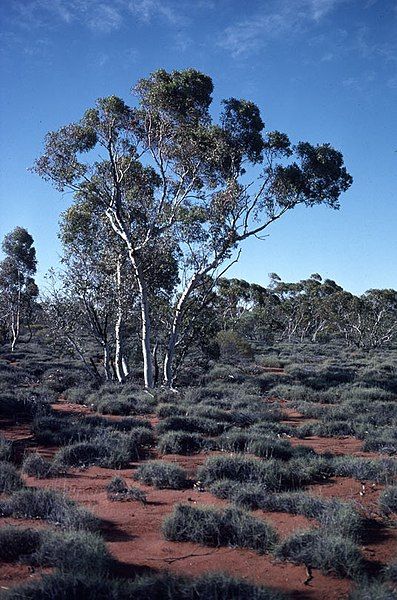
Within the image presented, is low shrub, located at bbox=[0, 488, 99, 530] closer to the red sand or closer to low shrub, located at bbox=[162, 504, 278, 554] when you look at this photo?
the red sand

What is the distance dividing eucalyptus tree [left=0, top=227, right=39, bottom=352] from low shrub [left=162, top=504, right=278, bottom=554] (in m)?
34.7

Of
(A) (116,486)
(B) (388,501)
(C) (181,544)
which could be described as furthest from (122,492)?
(B) (388,501)

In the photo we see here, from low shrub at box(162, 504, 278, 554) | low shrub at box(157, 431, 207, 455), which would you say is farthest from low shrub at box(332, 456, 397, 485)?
low shrub at box(162, 504, 278, 554)

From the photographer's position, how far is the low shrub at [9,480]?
24.9 ft

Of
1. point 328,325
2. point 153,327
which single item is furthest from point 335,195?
point 328,325

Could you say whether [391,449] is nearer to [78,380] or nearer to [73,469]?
[73,469]

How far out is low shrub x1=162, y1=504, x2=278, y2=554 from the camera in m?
5.88

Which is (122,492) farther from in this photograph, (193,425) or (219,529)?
(193,425)

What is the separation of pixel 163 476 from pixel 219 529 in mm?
2442

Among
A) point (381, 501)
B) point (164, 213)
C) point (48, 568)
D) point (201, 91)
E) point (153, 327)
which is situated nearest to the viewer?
point (48, 568)

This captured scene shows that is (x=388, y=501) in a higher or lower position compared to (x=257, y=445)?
lower

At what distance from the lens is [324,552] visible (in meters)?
5.33

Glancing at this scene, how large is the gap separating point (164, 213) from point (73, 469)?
1268 cm

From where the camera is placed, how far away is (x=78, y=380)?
911 inches
